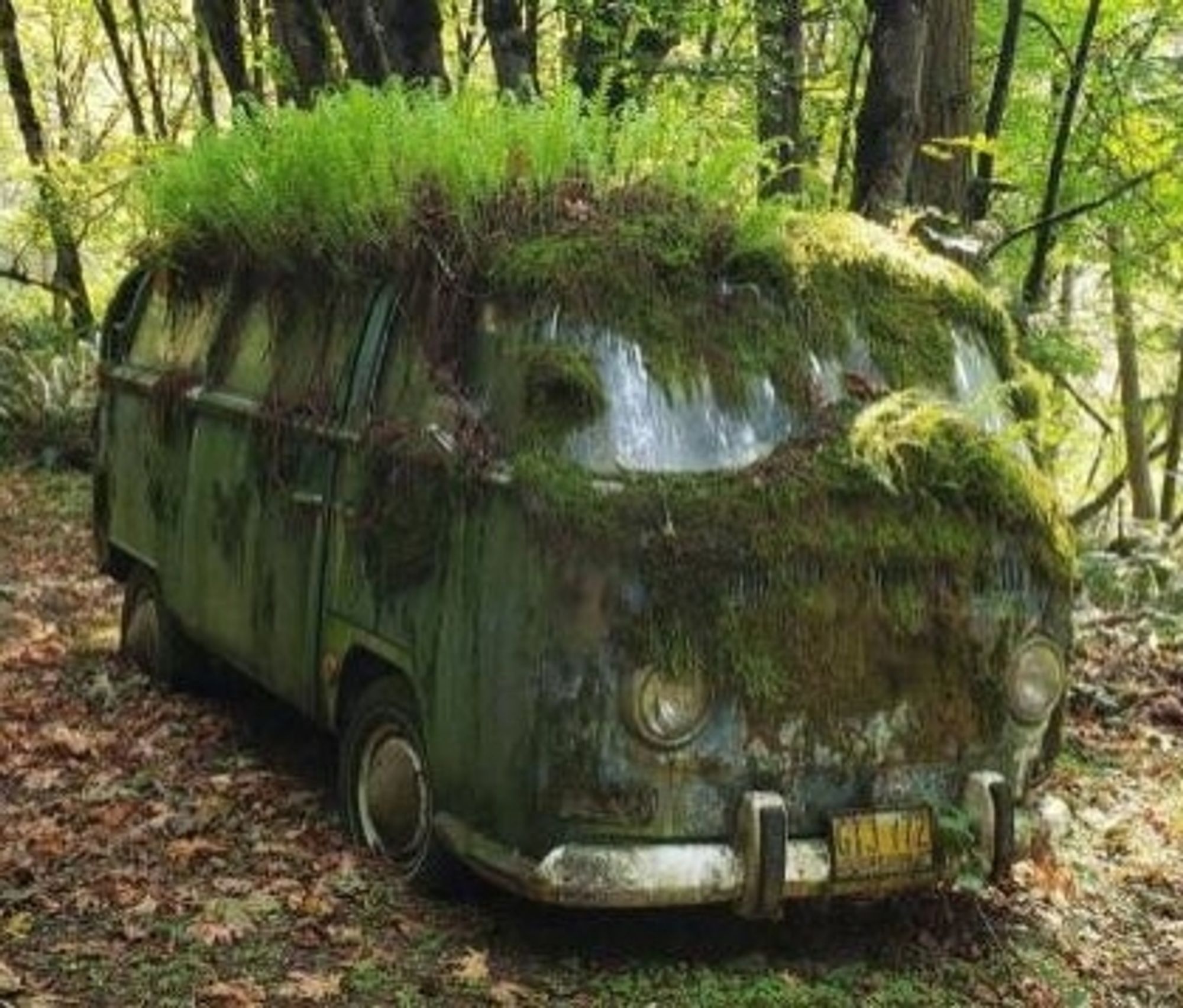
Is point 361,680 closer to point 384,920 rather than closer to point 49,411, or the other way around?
point 384,920

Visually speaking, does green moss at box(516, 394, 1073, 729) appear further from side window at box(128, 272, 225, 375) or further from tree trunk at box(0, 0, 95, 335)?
tree trunk at box(0, 0, 95, 335)

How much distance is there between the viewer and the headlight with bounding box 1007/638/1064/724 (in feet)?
17.8

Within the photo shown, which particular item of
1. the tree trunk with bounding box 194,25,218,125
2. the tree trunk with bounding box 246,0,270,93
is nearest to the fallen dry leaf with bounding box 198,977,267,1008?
the tree trunk with bounding box 246,0,270,93

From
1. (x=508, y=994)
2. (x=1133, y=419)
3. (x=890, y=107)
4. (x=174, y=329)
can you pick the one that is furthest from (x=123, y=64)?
(x=508, y=994)

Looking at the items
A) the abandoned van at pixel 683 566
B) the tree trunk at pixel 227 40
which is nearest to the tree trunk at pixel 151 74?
the tree trunk at pixel 227 40

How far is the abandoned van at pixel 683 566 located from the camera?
4895 millimetres

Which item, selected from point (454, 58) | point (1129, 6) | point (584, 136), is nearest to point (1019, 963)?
point (584, 136)

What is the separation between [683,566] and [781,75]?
32.3 feet

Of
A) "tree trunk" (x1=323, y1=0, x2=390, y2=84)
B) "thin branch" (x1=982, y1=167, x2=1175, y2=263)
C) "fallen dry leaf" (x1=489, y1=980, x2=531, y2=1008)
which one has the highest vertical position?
"tree trunk" (x1=323, y1=0, x2=390, y2=84)

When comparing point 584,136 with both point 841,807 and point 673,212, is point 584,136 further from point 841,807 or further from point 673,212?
point 841,807

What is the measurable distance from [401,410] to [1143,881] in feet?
11.0

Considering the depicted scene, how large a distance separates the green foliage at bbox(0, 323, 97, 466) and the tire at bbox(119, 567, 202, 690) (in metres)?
8.27

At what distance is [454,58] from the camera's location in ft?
71.5

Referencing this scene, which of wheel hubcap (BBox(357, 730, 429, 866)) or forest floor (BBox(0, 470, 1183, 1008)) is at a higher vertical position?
wheel hubcap (BBox(357, 730, 429, 866))
